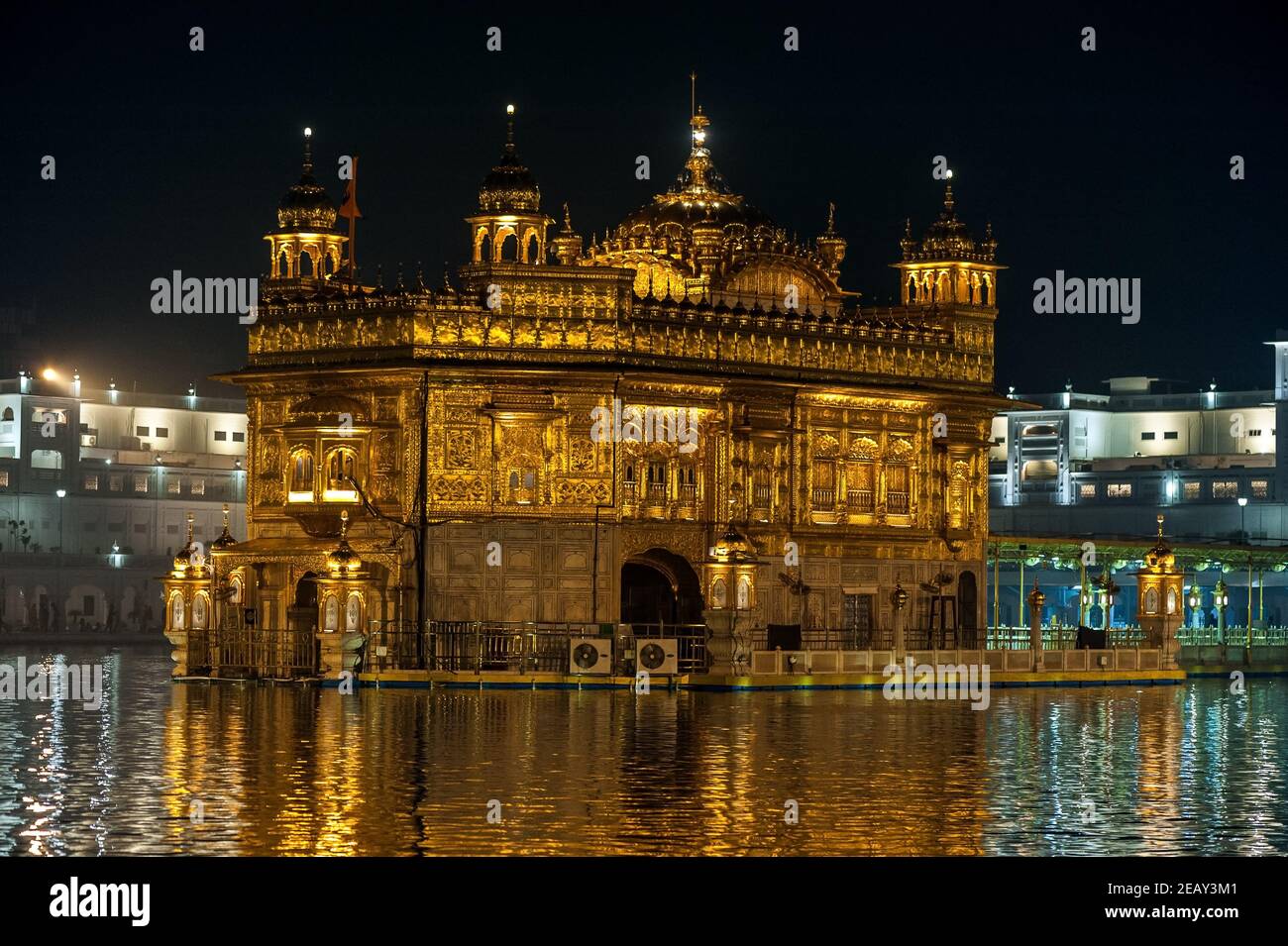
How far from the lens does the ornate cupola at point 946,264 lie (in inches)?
2721

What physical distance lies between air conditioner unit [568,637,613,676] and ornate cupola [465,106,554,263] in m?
9.81

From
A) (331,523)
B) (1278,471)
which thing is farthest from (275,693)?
(1278,471)

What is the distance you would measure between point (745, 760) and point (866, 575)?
98.6 feet

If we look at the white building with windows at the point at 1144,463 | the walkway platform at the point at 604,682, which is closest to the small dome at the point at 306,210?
the walkway platform at the point at 604,682

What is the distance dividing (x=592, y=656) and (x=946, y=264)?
66.3ft

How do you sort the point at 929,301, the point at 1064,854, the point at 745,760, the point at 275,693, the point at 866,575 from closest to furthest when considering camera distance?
1. the point at 1064,854
2. the point at 745,760
3. the point at 275,693
4. the point at 866,575
5. the point at 929,301

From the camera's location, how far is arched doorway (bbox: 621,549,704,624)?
62125mm

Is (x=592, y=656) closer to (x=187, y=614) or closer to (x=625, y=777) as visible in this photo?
(x=187, y=614)

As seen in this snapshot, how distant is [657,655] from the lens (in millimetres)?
53812

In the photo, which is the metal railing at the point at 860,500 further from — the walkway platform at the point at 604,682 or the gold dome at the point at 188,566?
the gold dome at the point at 188,566

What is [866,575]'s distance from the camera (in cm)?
6519

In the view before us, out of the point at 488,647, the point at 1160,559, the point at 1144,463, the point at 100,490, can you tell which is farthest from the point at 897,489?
the point at 1144,463

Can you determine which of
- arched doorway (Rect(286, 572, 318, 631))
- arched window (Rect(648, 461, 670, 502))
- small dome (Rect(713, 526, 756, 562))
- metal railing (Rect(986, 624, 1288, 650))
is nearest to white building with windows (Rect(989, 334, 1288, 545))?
metal railing (Rect(986, 624, 1288, 650))
